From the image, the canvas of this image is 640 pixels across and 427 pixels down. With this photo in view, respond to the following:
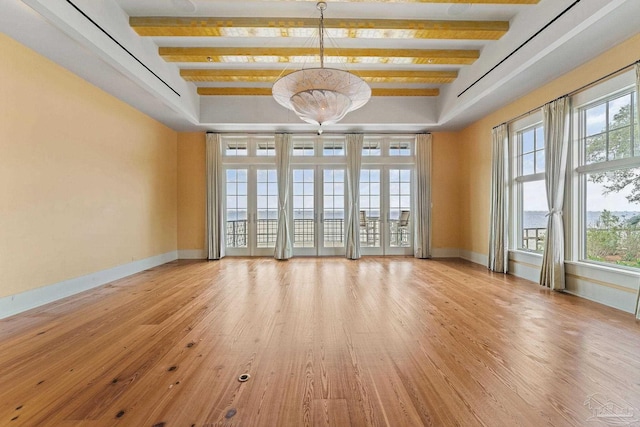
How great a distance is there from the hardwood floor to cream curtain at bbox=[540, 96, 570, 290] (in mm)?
467

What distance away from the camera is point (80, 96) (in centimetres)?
Answer: 418

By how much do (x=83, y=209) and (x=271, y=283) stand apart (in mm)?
3060

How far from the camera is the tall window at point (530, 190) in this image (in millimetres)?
4785

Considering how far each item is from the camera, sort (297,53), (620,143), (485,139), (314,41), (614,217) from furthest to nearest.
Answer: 1. (485,139)
2. (297,53)
3. (314,41)
4. (614,217)
5. (620,143)

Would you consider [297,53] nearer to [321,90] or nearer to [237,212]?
[321,90]

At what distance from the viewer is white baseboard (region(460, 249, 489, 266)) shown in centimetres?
604

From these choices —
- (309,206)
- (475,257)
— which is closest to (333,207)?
(309,206)

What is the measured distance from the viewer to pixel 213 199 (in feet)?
22.7

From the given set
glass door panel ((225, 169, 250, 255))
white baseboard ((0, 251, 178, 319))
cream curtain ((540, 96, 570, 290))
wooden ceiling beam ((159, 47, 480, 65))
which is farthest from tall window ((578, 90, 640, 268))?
white baseboard ((0, 251, 178, 319))

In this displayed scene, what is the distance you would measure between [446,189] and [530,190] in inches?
84.9

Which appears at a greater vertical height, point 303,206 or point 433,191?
point 433,191

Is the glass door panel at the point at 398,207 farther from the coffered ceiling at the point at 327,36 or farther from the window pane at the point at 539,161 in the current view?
the window pane at the point at 539,161

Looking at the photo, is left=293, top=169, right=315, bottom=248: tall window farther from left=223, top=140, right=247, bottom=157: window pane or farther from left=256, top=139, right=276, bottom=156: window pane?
left=223, top=140, right=247, bottom=157: window pane

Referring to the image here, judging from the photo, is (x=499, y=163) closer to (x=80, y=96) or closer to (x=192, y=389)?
(x=192, y=389)
